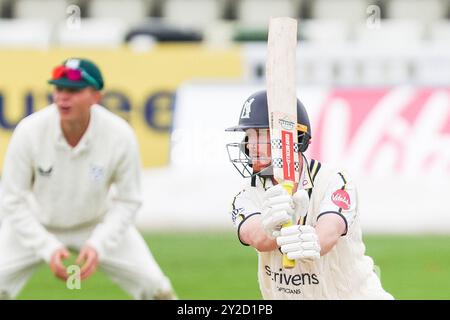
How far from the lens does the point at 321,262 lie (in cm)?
675

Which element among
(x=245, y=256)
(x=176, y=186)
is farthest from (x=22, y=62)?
(x=245, y=256)

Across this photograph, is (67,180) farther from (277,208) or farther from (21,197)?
(277,208)

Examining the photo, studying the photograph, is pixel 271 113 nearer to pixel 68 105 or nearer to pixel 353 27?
pixel 68 105

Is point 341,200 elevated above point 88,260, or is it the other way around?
point 88,260

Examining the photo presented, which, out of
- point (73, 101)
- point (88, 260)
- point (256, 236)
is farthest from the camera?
point (73, 101)

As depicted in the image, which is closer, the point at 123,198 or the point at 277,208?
the point at 277,208

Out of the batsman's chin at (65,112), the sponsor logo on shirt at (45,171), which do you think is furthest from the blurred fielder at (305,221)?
the sponsor logo on shirt at (45,171)

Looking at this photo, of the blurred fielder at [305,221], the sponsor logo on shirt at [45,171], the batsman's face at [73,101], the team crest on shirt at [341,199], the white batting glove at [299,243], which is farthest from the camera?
the sponsor logo on shirt at [45,171]

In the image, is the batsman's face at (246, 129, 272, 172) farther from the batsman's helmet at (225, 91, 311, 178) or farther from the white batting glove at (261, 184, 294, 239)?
the white batting glove at (261, 184, 294, 239)

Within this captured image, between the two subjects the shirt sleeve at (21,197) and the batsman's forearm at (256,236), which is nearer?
the batsman's forearm at (256,236)

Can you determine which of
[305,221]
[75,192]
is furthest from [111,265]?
[305,221]

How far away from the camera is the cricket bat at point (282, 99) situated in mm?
6258

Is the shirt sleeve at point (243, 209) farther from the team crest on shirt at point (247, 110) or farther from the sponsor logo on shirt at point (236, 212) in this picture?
the team crest on shirt at point (247, 110)

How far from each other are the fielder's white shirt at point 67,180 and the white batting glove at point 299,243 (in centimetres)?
326
